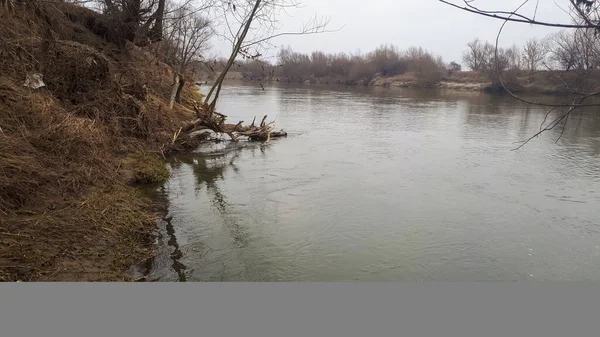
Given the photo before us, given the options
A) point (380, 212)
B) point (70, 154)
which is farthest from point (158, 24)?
point (380, 212)

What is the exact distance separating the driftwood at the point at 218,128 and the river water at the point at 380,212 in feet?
1.32

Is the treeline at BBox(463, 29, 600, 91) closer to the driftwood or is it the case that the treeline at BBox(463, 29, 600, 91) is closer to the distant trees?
the driftwood

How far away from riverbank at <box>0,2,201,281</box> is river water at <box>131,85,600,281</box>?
1.56ft

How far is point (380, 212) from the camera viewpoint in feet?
20.7

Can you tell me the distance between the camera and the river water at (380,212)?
4668 millimetres

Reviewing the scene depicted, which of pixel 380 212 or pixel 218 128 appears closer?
pixel 380 212

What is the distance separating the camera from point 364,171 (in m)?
8.66

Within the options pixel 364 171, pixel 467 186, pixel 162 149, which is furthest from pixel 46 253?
pixel 467 186

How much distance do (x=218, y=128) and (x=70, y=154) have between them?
4970mm

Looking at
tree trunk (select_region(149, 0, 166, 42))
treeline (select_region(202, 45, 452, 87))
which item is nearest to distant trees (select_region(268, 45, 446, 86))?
treeline (select_region(202, 45, 452, 87))

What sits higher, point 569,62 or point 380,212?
point 569,62

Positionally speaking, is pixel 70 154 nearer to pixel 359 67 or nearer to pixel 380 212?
pixel 380 212

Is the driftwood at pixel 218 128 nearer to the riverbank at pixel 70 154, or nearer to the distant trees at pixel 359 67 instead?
the riverbank at pixel 70 154

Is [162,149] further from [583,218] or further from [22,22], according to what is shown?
[583,218]
